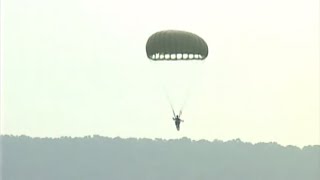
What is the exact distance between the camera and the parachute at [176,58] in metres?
5.19

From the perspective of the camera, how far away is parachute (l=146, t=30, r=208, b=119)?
519cm

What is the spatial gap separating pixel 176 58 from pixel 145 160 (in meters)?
1.33

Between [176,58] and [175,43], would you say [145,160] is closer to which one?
[176,58]

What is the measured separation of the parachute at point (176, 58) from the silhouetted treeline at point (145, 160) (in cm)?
55

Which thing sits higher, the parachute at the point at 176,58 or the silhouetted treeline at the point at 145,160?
the parachute at the point at 176,58

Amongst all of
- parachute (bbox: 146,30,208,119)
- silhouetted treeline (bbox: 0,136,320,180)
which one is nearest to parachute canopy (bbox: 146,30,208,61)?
parachute (bbox: 146,30,208,119)

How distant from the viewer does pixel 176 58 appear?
17.4ft

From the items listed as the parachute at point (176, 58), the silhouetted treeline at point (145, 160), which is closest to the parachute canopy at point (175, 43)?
the parachute at point (176, 58)

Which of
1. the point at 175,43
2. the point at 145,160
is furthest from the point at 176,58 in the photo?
the point at 145,160

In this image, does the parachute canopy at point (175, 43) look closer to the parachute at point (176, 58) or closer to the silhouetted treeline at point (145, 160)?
the parachute at point (176, 58)

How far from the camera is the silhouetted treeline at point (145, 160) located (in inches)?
229

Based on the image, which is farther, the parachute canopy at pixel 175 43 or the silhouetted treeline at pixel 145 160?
the silhouetted treeline at pixel 145 160

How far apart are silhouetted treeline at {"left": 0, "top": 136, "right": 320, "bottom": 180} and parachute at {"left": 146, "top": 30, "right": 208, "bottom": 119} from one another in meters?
0.55

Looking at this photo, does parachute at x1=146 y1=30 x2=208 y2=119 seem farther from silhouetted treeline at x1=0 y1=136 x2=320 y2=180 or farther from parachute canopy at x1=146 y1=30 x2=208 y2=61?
silhouetted treeline at x1=0 y1=136 x2=320 y2=180
